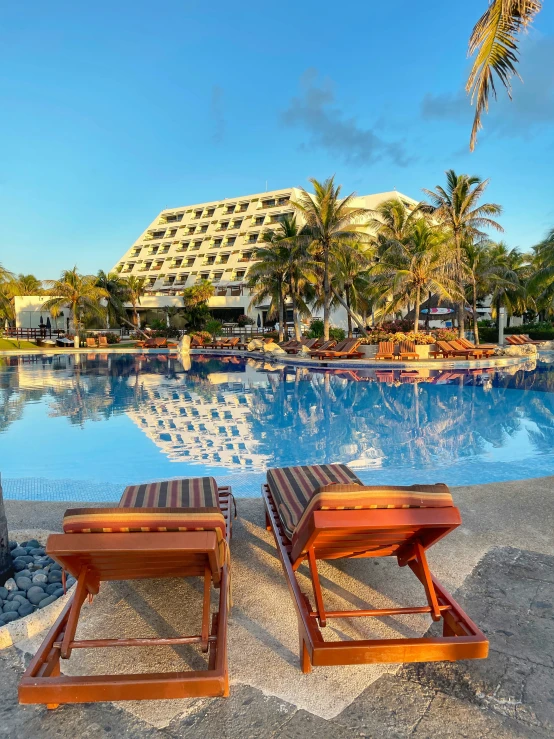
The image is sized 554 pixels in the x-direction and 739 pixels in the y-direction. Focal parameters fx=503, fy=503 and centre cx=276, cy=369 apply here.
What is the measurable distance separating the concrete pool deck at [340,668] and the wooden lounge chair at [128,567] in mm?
176

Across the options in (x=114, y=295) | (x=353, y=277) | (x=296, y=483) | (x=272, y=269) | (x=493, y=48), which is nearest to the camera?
(x=296, y=483)

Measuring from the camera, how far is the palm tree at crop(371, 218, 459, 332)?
2481 cm

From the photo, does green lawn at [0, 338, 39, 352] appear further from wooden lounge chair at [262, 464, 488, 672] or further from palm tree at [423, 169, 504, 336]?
wooden lounge chair at [262, 464, 488, 672]

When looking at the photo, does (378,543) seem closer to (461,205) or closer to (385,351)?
(385,351)

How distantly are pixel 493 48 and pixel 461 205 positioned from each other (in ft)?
75.7

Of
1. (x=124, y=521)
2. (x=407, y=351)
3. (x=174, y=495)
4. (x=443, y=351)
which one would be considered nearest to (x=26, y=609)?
(x=174, y=495)

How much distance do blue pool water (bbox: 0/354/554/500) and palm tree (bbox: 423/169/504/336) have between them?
11.6m

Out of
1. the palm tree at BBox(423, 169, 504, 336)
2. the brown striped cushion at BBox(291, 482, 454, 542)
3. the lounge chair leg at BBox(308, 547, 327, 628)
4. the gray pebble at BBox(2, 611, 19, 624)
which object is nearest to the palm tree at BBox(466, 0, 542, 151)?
the brown striped cushion at BBox(291, 482, 454, 542)

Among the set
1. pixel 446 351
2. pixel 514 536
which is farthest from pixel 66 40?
pixel 446 351

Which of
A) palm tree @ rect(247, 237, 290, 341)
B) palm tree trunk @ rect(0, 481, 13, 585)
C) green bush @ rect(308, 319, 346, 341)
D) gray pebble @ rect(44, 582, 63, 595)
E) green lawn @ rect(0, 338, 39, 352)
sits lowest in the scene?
gray pebble @ rect(44, 582, 63, 595)

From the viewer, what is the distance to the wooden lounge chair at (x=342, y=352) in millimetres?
21766

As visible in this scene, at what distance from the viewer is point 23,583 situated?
2.94m

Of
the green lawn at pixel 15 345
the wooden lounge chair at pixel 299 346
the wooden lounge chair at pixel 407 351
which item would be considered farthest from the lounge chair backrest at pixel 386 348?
the green lawn at pixel 15 345

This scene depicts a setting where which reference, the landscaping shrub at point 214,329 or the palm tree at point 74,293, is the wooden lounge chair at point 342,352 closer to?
the landscaping shrub at point 214,329
